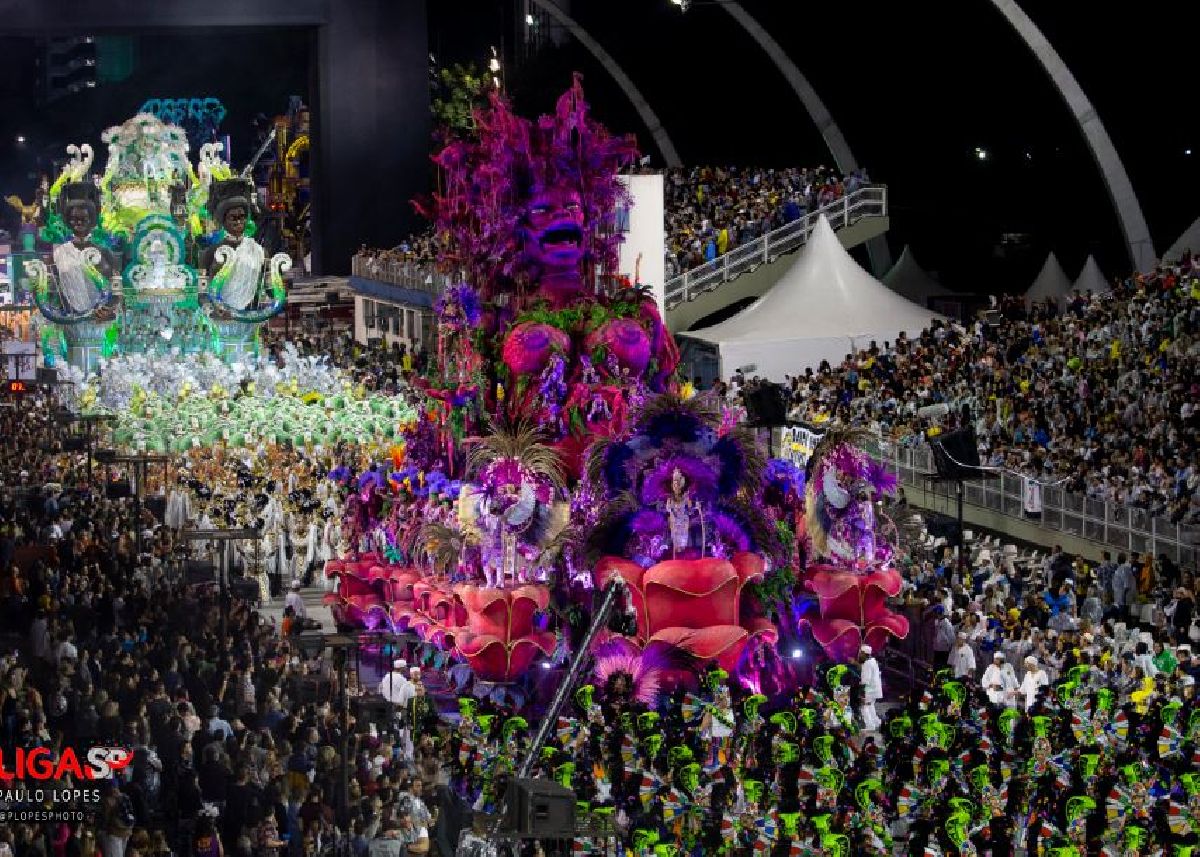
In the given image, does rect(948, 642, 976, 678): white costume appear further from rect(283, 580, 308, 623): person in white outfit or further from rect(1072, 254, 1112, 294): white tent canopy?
rect(1072, 254, 1112, 294): white tent canopy

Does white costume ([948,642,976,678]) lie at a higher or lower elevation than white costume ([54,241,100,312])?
lower

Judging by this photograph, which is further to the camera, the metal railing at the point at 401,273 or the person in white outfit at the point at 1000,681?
the metal railing at the point at 401,273

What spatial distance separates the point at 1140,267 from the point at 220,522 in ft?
45.5

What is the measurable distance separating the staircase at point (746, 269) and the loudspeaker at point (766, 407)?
12.8 metres

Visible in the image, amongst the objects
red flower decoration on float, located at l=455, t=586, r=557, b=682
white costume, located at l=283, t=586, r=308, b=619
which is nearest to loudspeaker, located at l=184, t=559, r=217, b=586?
white costume, located at l=283, t=586, r=308, b=619

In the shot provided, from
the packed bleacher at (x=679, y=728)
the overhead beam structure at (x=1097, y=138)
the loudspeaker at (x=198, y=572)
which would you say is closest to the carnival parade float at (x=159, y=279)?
the overhead beam structure at (x=1097, y=138)

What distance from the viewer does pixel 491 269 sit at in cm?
2795

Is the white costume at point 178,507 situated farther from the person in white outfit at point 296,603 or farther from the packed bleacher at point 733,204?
the packed bleacher at point 733,204

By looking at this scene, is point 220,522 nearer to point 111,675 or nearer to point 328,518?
point 328,518

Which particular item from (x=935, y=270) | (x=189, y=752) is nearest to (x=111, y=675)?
(x=189, y=752)

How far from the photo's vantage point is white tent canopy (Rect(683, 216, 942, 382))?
1553 inches

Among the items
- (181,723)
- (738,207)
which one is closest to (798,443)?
(181,723)

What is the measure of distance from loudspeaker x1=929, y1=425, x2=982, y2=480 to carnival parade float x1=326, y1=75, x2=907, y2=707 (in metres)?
2.54

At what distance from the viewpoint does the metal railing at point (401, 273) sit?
5044cm
